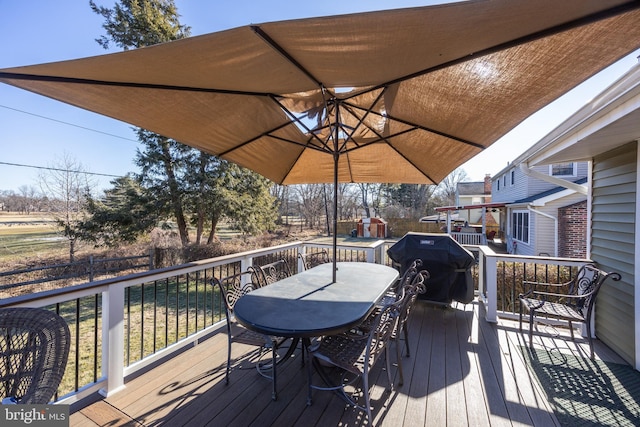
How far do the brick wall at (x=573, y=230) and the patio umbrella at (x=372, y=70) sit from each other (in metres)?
7.32

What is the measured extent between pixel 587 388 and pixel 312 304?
246 cm

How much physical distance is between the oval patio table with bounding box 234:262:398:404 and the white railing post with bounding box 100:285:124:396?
3.19 feet

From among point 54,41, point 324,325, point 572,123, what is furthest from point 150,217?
point 572,123

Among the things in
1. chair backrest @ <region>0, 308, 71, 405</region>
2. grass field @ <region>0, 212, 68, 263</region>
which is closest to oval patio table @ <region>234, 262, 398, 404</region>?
chair backrest @ <region>0, 308, 71, 405</region>

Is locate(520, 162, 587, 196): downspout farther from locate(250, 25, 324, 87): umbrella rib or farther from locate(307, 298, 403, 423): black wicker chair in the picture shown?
locate(250, 25, 324, 87): umbrella rib

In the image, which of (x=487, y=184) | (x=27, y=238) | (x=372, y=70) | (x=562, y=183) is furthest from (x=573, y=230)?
(x=27, y=238)

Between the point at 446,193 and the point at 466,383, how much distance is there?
29.1m

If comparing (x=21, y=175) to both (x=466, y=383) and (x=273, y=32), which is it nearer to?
(x=273, y=32)

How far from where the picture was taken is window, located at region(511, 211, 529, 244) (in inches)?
395

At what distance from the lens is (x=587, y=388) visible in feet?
7.27

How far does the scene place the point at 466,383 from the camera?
87.7 inches

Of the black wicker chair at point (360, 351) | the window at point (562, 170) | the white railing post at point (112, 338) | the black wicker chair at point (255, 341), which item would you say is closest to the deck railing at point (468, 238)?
the window at point (562, 170)

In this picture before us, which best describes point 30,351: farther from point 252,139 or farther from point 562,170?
point 562,170

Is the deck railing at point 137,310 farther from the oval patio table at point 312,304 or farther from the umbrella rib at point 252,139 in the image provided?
the umbrella rib at point 252,139
